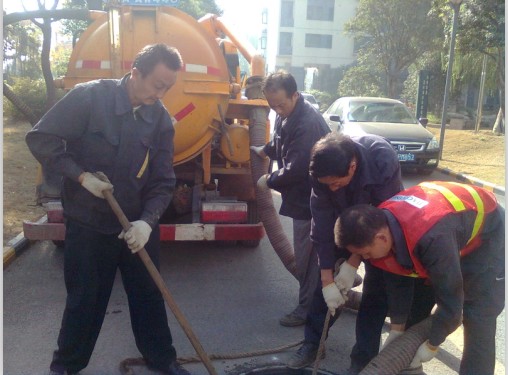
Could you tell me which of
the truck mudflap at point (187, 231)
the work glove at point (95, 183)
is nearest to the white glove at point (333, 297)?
the work glove at point (95, 183)

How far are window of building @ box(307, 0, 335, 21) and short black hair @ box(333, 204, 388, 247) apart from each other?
45403 millimetres

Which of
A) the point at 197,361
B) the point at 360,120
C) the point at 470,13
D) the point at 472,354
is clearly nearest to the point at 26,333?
the point at 197,361

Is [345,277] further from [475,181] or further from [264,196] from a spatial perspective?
[475,181]

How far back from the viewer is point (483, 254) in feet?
8.96

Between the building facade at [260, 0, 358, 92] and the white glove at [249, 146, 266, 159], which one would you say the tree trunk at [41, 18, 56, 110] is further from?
the building facade at [260, 0, 358, 92]

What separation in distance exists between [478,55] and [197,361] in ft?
58.2

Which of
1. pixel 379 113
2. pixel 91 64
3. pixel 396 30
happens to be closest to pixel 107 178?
pixel 91 64

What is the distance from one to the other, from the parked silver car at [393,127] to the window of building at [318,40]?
113 ft

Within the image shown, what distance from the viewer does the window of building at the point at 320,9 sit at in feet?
151

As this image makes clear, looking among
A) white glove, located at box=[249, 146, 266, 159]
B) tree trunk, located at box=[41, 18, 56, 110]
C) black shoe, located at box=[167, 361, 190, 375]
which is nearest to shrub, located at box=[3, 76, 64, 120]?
tree trunk, located at box=[41, 18, 56, 110]

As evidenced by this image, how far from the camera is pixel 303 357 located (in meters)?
3.42

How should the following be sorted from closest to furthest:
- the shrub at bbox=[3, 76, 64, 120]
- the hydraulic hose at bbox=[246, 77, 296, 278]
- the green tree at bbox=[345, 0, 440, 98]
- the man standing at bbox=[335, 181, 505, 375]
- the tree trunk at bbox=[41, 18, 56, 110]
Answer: the man standing at bbox=[335, 181, 505, 375]
the hydraulic hose at bbox=[246, 77, 296, 278]
the tree trunk at bbox=[41, 18, 56, 110]
the shrub at bbox=[3, 76, 64, 120]
the green tree at bbox=[345, 0, 440, 98]

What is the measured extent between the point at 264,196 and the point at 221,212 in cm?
43

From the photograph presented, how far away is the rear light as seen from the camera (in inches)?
193
